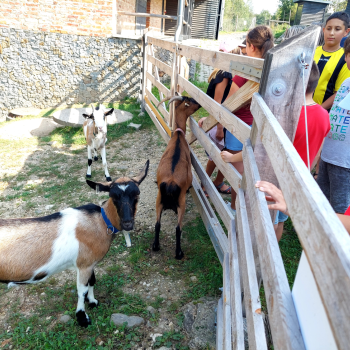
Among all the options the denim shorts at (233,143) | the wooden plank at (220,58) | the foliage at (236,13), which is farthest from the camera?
the foliage at (236,13)

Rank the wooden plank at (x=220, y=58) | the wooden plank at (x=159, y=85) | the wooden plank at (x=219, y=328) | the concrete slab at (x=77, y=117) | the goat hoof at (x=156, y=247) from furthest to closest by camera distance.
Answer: the concrete slab at (x=77, y=117)
the wooden plank at (x=159, y=85)
the goat hoof at (x=156, y=247)
the wooden plank at (x=219, y=328)
the wooden plank at (x=220, y=58)

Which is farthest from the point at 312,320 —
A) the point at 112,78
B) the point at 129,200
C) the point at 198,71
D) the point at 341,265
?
the point at 198,71

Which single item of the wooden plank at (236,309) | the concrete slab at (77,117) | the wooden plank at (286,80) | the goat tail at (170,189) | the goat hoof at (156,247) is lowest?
the goat hoof at (156,247)

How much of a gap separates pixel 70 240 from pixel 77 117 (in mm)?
5697

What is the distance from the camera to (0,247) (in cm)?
240

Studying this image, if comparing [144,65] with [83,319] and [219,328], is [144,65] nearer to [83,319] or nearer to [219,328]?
[83,319]

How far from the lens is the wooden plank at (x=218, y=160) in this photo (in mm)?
2409

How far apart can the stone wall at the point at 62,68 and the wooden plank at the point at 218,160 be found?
5.76m

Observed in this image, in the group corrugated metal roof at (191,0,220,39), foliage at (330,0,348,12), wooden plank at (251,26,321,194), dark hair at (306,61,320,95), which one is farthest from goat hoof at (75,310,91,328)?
foliage at (330,0,348,12)

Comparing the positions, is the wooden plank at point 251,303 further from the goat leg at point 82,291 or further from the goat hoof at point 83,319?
the goat hoof at point 83,319

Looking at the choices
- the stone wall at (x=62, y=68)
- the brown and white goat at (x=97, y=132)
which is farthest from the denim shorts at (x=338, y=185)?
the stone wall at (x=62, y=68)

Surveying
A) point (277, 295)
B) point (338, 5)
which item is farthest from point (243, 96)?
point (338, 5)

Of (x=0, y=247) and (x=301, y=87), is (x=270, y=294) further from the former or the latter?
(x=0, y=247)

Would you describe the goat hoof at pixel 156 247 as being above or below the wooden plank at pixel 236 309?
below
